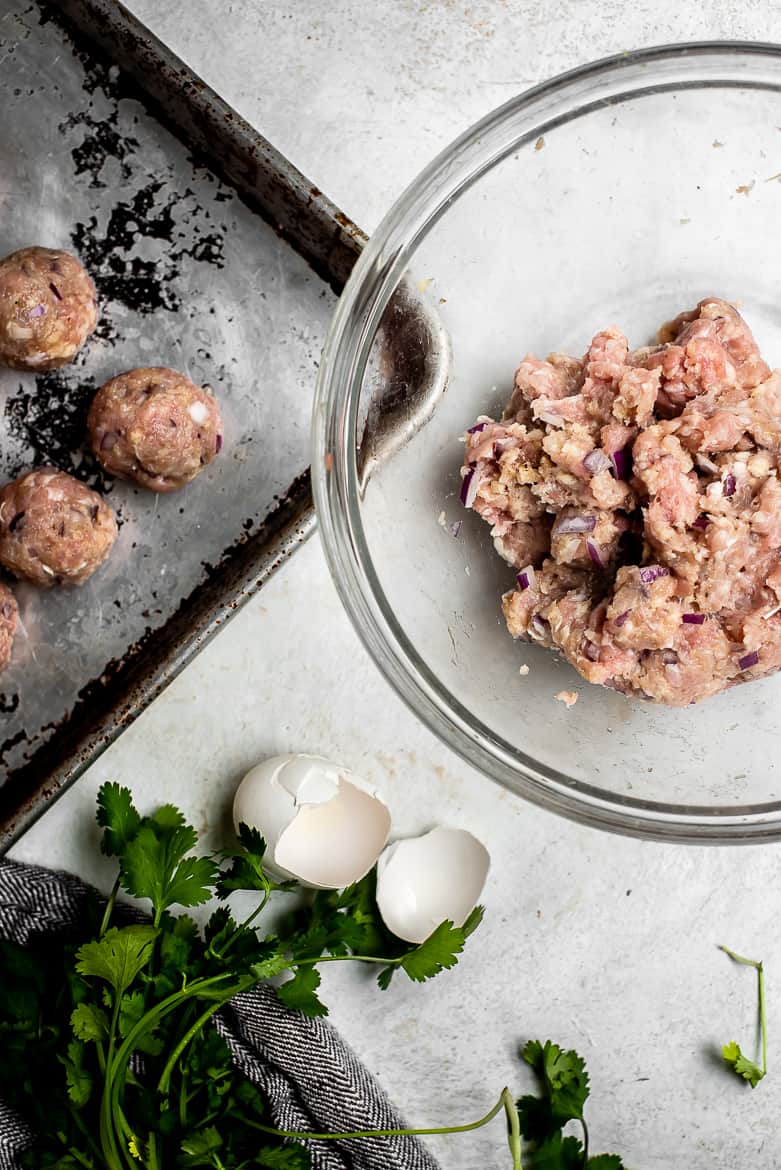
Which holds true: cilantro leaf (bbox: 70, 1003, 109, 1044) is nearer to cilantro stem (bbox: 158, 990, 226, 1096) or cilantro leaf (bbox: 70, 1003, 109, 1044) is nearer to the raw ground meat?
cilantro stem (bbox: 158, 990, 226, 1096)

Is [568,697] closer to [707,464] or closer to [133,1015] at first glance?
[707,464]

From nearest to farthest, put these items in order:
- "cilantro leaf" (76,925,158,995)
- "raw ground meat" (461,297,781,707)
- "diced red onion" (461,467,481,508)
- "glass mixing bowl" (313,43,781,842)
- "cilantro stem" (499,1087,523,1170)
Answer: "raw ground meat" (461,297,781,707) < "diced red onion" (461,467,481,508) < "glass mixing bowl" (313,43,781,842) < "cilantro leaf" (76,925,158,995) < "cilantro stem" (499,1087,523,1170)

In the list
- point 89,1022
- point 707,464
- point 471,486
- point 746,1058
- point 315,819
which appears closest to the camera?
point 707,464

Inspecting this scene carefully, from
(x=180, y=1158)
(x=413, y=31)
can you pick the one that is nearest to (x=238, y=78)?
(x=413, y=31)

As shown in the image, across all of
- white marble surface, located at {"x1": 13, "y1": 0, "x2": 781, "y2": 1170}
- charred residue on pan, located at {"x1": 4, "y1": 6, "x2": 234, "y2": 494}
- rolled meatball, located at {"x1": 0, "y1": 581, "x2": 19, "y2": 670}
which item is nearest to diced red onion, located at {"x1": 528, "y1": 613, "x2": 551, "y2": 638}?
white marble surface, located at {"x1": 13, "y1": 0, "x2": 781, "y2": 1170}

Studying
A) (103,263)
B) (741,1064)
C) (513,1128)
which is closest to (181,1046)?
(513,1128)

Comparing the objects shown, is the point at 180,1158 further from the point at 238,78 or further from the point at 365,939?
the point at 238,78
